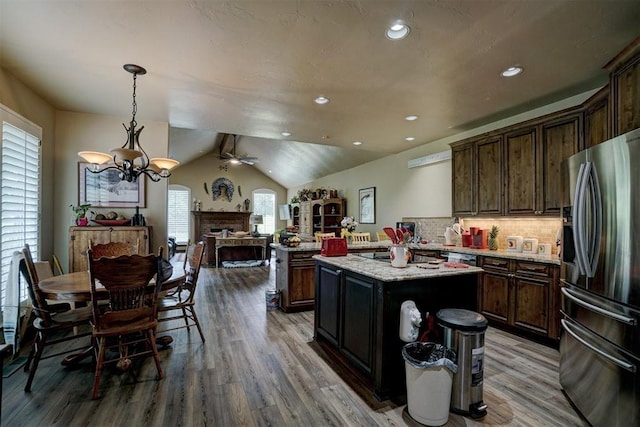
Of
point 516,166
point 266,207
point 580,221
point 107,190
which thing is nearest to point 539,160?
point 516,166

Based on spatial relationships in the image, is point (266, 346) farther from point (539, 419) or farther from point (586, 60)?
point (586, 60)

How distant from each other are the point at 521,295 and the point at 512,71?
2.34m

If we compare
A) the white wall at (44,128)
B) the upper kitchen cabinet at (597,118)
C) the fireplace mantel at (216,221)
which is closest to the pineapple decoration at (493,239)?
the upper kitchen cabinet at (597,118)

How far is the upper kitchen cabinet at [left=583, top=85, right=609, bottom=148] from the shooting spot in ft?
8.40

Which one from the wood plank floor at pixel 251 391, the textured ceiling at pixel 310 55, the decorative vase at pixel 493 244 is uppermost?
the textured ceiling at pixel 310 55

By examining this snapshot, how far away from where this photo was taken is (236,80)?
3.00m

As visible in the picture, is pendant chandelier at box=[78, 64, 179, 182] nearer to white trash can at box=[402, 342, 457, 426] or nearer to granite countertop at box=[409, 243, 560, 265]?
white trash can at box=[402, 342, 457, 426]

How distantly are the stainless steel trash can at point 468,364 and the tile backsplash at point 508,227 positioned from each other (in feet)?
6.30

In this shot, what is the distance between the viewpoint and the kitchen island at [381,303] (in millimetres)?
2170

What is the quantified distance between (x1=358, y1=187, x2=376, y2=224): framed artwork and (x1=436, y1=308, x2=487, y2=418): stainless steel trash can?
510cm

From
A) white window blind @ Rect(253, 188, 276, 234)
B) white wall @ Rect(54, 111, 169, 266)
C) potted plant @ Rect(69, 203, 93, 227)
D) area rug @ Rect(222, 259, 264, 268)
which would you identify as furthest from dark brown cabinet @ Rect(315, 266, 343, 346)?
white window blind @ Rect(253, 188, 276, 234)

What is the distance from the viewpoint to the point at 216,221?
10.6 metres

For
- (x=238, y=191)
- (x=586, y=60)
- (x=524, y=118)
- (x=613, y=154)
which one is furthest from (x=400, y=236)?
(x=238, y=191)

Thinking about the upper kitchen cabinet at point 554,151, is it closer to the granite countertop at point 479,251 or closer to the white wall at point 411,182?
the white wall at point 411,182
